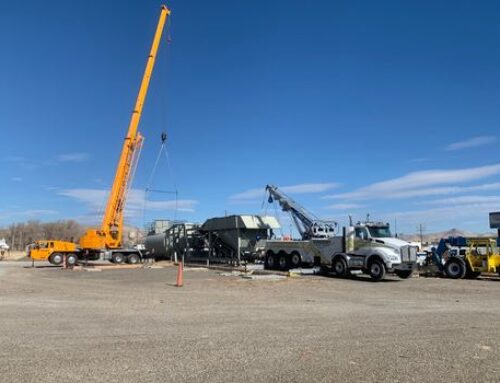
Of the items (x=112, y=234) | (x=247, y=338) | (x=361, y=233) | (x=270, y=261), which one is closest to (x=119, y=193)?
(x=112, y=234)

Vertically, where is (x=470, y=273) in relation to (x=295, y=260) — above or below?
below

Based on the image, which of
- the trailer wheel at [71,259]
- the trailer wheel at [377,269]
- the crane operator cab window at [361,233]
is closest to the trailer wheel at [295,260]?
the crane operator cab window at [361,233]

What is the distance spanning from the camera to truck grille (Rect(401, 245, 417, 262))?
24922 millimetres

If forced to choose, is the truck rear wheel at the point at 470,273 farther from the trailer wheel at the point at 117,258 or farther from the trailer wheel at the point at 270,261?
the trailer wheel at the point at 117,258

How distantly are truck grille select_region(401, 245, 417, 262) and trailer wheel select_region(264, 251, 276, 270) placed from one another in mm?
9636

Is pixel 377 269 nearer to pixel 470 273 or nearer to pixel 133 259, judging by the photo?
pixel 470 273

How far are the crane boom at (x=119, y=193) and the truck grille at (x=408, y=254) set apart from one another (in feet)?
82.7

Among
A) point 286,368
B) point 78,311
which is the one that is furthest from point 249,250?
point 286,368

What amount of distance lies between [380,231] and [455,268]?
4307mm

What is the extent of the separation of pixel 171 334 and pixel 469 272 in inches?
845

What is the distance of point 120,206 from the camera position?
42.9 metres

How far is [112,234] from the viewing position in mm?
42938

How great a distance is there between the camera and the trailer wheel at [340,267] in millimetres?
26531

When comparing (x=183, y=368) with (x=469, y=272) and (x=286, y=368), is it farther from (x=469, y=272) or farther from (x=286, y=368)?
(x=469, y=272)
